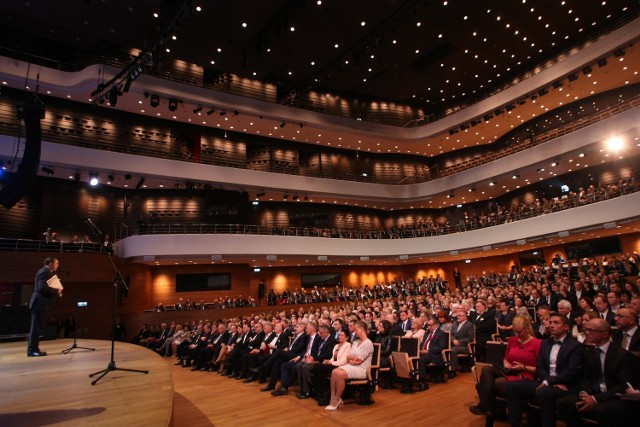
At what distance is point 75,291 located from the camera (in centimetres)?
1309

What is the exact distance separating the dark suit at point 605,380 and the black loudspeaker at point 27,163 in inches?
256

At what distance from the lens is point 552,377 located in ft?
Result: 10.3

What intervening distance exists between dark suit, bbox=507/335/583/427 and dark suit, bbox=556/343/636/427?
6cm

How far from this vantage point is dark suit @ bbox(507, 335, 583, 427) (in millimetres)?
3008

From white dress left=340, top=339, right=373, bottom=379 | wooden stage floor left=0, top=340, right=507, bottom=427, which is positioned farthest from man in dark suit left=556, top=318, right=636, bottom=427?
white dress left=340, top=339, right=373, bottom=379

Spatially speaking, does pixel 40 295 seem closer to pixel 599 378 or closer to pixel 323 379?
pixel 323 379

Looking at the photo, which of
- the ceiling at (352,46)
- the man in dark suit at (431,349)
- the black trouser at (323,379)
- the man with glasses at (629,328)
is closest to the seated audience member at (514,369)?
the man with glasses at (629,328)

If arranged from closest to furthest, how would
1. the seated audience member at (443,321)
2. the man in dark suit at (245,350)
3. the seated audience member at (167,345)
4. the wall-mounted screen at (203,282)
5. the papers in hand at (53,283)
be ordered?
the papers in hand at (53,283), the seated audience member at (443,321), the man in dark suit at (245,350), the seated audience member at (167,345), the wall-mounted screen at (203,282)

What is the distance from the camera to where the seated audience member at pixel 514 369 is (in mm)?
3436

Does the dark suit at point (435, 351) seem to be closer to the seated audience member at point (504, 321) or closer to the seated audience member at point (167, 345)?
the seated audience member at point (504, 321)

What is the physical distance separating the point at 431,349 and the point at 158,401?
12.9 ft

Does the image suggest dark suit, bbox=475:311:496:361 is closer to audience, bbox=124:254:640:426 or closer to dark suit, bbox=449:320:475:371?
audience, bbox=124:254:640:426

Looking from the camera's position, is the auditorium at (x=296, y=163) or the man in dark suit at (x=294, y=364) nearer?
the man in dark suit at (x=294, y=364)

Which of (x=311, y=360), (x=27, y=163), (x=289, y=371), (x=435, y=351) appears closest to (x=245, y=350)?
(x=289, y=371)
